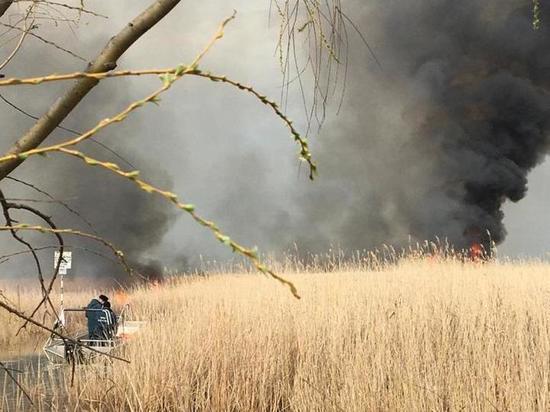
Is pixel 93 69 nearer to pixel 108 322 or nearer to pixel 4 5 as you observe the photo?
pixel 4 5

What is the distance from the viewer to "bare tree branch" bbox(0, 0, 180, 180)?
89 centimetres

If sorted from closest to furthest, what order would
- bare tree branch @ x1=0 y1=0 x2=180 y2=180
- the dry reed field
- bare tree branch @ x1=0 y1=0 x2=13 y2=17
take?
bare tree branch @ x1=0 y1=0 x2=180 y2=180, bare tree branch @ x1=0 y1=0 x2=13 y2=17, the dry reed field

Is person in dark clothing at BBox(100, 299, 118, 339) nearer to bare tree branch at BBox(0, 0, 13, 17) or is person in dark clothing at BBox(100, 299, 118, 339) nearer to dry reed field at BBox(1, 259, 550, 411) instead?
dry reed field at BBox(1, 259, 550, 411)

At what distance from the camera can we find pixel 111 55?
90 centimetres

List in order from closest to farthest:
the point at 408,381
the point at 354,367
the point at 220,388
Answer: the point at 408,381 → the point at 354,367 → the point at 220,388

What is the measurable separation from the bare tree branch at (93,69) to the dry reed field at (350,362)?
1163 mm

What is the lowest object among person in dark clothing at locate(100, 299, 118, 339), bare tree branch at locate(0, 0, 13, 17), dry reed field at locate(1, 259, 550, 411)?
dry reed field at locate(1, 259, 550, 411)

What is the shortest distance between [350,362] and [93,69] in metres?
2.49

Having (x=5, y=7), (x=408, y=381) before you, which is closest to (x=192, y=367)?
(x=408, y=381)

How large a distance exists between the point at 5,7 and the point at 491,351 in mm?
2441

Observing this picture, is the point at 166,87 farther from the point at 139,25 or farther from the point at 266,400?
the point at 266,400

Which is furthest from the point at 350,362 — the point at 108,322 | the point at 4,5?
the point at 108,322

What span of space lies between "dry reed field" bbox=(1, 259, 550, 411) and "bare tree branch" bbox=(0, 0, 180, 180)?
116 cm

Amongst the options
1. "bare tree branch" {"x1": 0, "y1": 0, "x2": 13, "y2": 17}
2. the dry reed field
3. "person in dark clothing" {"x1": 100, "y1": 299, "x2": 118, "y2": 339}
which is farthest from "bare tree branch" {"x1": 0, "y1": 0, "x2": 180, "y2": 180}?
"person in dark clothing" {"x1": 100, "y1": 299, "x2": 118, "y2": 339}
